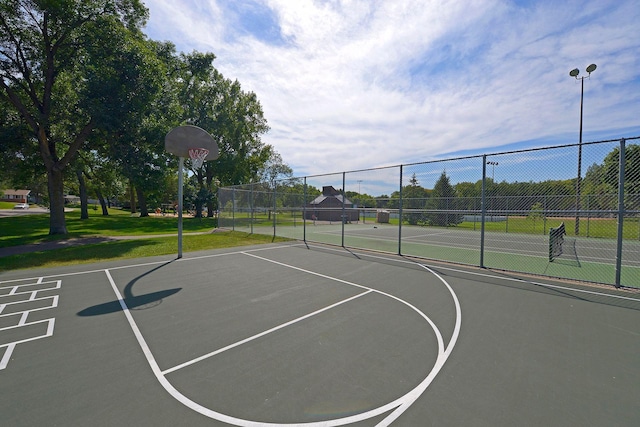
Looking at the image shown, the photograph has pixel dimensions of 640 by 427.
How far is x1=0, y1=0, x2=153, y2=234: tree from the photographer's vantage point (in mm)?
13320

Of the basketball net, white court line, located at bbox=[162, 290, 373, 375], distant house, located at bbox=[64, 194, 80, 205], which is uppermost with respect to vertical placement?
the basketball net

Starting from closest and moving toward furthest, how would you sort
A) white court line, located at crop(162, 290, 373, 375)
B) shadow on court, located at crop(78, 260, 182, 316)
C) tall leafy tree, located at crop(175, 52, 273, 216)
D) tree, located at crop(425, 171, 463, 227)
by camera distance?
white court line, located at crop(162, 290, 373, 375)
shadow on court, located at crop(78, 260, 182, 316)
tree, located at crop(425, 171, 463, 227)
tall leafy tree, located at crop(175, 52, 273, 216)

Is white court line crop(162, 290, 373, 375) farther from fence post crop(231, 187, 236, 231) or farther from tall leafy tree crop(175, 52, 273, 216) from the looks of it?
tall leafy tree crop(175, 52, 273, 216)

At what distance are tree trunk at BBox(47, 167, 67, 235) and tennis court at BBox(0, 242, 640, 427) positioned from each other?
11349 millimetres

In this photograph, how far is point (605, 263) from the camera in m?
9.34

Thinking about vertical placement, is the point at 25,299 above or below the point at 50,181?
below

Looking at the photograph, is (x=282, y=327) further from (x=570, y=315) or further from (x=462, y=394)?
(x=570, y=315)

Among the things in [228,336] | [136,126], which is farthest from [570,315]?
[136,126]

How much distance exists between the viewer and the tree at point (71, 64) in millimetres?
13320

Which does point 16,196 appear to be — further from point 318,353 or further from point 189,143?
point 318,353

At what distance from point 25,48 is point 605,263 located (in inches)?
1093

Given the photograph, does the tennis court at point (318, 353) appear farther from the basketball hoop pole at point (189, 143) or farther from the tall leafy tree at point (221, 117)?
the tall leafy tree at point (221, 117)

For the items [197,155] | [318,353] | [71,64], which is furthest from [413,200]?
[71,64]

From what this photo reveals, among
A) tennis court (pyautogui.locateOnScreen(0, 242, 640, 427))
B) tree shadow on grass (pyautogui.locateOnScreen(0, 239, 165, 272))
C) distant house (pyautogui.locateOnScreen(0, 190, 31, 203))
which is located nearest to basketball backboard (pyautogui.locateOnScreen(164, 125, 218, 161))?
tree shadow on grass (pyautogui.locateOnScreen(0, 239, 165, 272))
